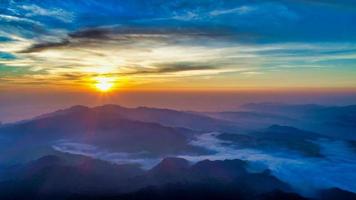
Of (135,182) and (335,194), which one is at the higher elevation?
(135,182)

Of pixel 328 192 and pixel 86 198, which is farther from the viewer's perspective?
pixel 328 192

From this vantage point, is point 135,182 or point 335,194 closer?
point 335,194

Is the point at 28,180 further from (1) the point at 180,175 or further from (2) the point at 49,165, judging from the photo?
(1) the point at 180,175

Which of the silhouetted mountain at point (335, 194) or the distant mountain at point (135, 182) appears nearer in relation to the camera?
the distant mountain at point (135, 182)

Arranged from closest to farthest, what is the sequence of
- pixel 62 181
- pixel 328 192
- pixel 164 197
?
pixel 164 197 < pixel 62 181 < pixel 328 192

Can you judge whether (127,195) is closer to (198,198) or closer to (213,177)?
(198,198)

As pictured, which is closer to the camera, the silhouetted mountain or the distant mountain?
the distant mountain

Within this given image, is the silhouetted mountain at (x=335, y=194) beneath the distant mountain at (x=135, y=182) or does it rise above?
beneath

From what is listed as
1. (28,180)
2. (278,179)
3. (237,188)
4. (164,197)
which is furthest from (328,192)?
(28,180)

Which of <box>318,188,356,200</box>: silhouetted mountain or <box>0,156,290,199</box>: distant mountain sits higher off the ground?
<box>0,156,290,199</box>: distant mountain

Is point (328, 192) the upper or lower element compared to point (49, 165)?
lower

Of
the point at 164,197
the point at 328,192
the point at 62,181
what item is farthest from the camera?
the point at 328,192
